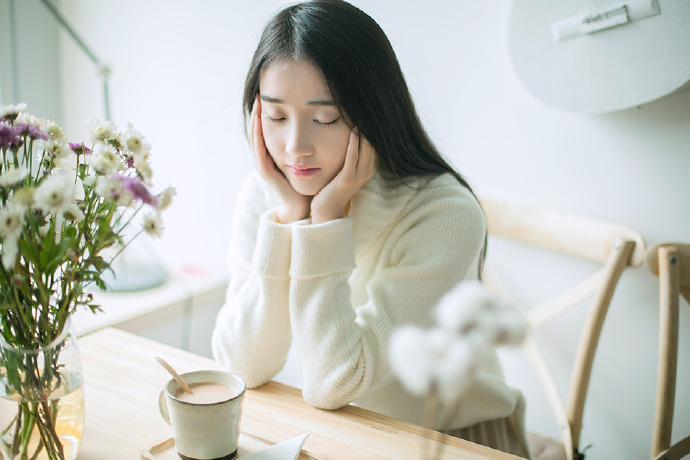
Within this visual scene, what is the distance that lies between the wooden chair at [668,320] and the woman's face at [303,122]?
0.60 metres

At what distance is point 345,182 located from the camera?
0.86 m

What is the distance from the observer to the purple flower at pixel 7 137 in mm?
453

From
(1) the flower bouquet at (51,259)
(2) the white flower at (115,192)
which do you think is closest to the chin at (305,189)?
(1) the flower bouquet at (51,259)

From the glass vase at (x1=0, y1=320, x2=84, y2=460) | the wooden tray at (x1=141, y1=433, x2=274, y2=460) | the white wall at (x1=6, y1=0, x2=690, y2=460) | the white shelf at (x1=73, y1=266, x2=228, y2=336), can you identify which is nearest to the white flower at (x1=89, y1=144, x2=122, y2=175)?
the glass vase at (x1=0, y1=320, x2=84, y2=460)

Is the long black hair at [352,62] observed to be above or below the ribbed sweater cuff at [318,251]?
above

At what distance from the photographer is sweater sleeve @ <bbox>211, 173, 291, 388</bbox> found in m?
0.84

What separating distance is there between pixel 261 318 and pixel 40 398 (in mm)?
393

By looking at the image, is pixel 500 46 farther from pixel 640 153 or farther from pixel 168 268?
pixel 168 268

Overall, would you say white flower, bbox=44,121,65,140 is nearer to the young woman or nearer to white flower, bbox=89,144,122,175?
white flower, bbox=89,144,122,175

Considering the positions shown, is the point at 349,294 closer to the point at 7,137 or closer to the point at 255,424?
the point at 255,424

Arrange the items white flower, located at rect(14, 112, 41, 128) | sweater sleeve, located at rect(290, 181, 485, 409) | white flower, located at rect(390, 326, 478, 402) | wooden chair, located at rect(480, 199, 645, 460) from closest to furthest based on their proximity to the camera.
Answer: white flower, located at rect(390, 326, 478, 402), white flower, located at rect(14, 112, 41, 128), sweater sleeve, located at rect(290, 181, 485, 409), wooden chair, located at rect(480, 199, 645, 460)

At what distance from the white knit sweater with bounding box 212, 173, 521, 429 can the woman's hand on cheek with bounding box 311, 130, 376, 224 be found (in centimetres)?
3

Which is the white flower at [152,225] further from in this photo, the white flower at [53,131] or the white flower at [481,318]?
the white flower at [481,318]

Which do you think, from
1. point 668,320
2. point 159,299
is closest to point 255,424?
point 668,320
